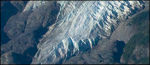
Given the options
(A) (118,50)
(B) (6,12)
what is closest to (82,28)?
(A) (118,50)

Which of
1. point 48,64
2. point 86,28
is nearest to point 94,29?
point 86,28

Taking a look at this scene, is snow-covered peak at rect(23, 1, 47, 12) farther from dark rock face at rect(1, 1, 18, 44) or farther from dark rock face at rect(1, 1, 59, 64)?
dark rock face at rect(1, 1, 18, 44)

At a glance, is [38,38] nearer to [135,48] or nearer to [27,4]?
[27,4]

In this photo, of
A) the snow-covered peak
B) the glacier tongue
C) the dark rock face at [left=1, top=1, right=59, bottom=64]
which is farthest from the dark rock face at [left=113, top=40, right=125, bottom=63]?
the snow-covered peak

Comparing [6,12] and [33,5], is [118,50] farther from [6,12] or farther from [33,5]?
[6,12]

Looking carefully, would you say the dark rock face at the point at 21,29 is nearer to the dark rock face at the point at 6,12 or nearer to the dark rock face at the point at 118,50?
the dark rock face at the point at 6,12

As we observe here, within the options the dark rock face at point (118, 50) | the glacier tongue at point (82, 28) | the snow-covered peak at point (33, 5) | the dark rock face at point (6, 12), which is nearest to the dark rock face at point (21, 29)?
the dark rock face at point (6, 12)
